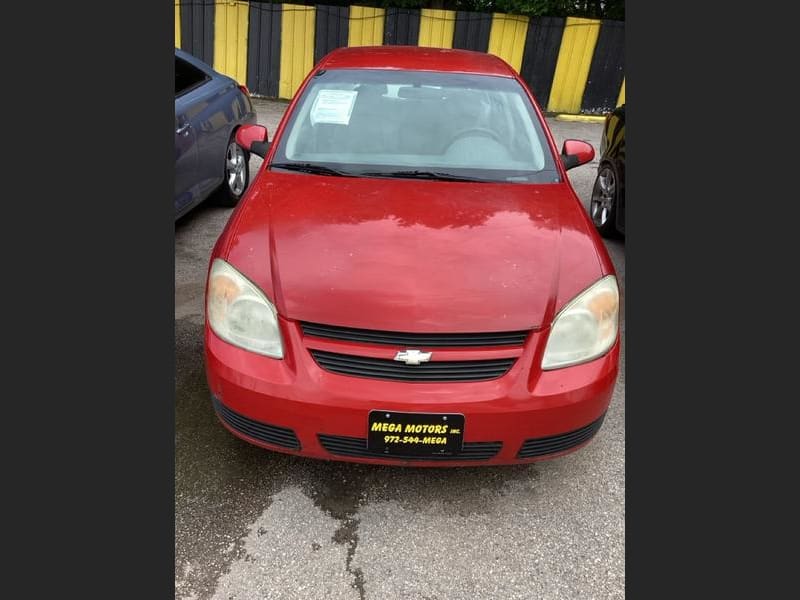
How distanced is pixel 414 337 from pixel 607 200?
3.76 metres

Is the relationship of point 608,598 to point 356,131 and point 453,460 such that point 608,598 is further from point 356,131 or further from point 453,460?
point 356,131

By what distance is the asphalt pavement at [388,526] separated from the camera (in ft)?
6.46

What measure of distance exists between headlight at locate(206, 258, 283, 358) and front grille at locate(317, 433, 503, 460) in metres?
0.34

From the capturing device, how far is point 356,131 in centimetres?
293

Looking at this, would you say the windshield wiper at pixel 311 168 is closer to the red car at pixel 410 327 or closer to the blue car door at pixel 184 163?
the red car at pixel 410 327

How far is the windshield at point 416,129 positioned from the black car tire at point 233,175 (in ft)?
7.20

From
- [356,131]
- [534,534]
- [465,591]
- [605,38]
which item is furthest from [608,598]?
[605,38]

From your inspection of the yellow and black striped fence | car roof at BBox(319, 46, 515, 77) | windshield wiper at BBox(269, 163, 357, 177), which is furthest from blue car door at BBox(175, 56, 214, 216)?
the yellow and black striped fence

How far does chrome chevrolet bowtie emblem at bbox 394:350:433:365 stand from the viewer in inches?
75.9

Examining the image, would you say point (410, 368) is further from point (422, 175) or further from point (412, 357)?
point (422, 175)

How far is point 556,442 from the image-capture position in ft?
6.88

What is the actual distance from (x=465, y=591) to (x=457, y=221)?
134cm

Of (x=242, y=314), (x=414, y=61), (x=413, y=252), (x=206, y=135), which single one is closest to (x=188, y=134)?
(x=206, y=135)

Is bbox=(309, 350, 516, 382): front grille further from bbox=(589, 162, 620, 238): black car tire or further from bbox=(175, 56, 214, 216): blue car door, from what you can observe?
bbox=(589, 162, 620, 238): black car tire
